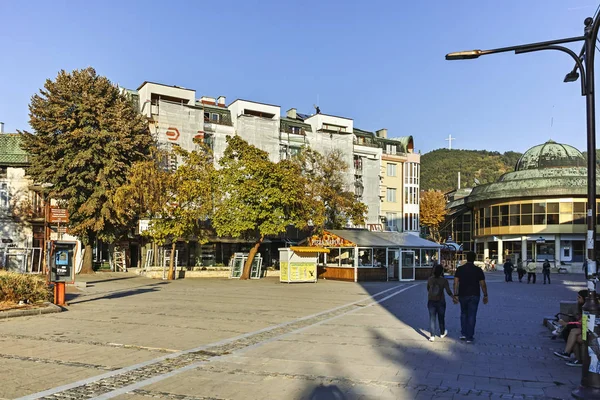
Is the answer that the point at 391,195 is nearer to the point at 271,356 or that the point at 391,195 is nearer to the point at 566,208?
the point at 566,208

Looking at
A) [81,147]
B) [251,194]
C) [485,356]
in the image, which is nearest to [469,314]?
[485,356]

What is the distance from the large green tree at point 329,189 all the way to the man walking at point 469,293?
85.8 feet

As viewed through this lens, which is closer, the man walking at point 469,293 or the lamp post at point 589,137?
the lamp post at point 589,137

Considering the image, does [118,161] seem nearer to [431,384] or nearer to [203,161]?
[203,161]

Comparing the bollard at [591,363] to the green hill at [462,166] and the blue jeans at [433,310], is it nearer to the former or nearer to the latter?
the blue jeans at [433,310]

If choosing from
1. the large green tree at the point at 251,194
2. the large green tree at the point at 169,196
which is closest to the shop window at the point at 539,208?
the large green tree at the point at 251,194

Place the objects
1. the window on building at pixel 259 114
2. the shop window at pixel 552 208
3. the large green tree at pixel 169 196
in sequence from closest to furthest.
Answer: the large green tree at pixel 169 196 → the window on building at pixel 259 114 → the shop window at pixel 552 208

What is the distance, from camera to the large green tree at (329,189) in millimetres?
37656

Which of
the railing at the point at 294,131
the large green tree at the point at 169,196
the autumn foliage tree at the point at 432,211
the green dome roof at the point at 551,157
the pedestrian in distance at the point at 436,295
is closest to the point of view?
the pedestrian in distance at the point at 436,295

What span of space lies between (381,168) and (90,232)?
31710 millimetres

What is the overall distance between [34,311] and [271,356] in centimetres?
835

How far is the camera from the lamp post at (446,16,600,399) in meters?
6.69

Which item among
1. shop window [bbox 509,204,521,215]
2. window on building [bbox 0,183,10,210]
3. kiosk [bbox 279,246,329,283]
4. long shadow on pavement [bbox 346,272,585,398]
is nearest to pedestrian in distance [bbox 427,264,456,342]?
long shadow on pavement [bbox 346,272,585,398]

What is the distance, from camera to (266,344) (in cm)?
1041
